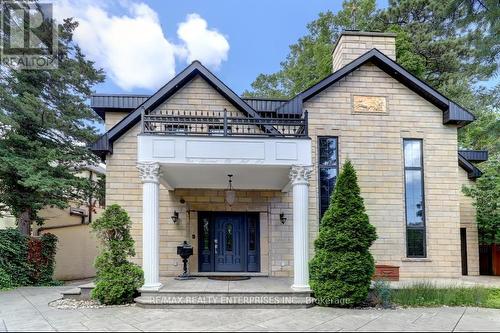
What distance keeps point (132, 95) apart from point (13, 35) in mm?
5189

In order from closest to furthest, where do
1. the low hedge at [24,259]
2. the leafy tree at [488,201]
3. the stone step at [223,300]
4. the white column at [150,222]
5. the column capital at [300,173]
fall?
the stone step at [223,300]
the white column at [150,222]
the column capital at [300,173]
the low hedge at [24,259]
the leafy tree at [488,201]

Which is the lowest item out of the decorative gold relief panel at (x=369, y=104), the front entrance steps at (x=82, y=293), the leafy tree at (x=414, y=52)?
the front entrance steps at (x=82, y=293)

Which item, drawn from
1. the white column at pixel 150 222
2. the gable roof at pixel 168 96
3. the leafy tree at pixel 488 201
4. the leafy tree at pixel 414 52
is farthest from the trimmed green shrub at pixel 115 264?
the leafy tree at pixel 414 52

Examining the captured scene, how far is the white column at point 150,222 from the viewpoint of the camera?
8734 millimetres

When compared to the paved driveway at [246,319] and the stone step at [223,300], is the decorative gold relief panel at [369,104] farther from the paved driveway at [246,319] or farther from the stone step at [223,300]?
the stone step at [223,300]

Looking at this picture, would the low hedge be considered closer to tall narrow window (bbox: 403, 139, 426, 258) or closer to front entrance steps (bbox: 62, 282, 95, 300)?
front entrance steps (bbox: 62, 282, 95, 300)

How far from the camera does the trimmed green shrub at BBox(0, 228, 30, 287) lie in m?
12.2

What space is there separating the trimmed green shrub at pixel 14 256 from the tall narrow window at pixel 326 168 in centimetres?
981

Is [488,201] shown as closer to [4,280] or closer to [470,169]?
[470,169]

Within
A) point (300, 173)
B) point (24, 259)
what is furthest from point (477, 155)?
point (24, 259)

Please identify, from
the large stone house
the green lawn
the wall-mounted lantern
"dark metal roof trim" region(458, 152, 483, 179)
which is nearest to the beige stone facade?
"dark metal roof trim" region(458, 152, 483, 179)

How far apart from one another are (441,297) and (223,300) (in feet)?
16.5

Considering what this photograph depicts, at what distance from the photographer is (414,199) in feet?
38.0

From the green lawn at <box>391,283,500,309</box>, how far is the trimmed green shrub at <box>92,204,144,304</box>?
5.98 metres
